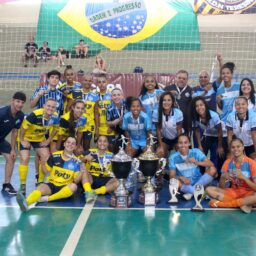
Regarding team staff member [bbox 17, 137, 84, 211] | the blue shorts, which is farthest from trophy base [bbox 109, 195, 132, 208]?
the blue shorts

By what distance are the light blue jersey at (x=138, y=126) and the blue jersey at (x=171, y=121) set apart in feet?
0.53

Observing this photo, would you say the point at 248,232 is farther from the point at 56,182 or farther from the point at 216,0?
the point at 216,0

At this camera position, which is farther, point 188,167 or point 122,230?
point 188,167

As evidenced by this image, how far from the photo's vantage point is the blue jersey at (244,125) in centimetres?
518

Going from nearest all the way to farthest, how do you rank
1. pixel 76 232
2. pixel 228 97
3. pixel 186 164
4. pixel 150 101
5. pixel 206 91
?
pixel 76 232, pixel 186 164, pixel 228 97, pixel 150 101, pixel 206 91

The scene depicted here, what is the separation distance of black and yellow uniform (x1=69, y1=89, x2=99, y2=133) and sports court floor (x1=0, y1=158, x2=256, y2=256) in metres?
1.30

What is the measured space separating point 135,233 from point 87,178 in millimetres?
1312

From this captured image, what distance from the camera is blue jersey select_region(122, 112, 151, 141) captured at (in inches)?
221

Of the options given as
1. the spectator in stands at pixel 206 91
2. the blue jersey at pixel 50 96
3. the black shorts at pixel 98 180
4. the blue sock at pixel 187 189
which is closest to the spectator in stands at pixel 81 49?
the blue jersey at pixel 50 96

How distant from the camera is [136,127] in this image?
5.63m

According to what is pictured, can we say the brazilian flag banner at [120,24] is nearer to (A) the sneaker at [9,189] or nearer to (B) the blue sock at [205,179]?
(A) the sneaker at [9,189]

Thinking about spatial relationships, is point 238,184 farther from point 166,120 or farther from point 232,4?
point 232,4

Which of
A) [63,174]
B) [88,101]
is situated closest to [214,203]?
[63,174]

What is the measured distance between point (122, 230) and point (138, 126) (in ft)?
6.09
